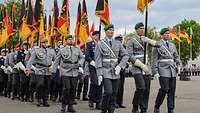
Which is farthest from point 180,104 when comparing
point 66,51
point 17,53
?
point 17,53

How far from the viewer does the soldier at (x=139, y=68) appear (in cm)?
1015

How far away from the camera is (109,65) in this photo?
958 centimetres

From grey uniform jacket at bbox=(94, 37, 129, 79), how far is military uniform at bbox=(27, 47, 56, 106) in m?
4.02

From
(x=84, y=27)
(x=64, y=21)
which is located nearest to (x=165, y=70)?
(x=84, y=27)

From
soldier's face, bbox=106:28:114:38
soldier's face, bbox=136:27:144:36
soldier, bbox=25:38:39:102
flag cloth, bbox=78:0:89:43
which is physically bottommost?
soldier, bbox=25:38:39:102

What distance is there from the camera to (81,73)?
13.4m

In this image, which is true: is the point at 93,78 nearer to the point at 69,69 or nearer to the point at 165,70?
the point at 69,69

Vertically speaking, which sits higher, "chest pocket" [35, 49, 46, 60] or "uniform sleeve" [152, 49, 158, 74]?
"chest pocket" [35, 49, 46, 60]

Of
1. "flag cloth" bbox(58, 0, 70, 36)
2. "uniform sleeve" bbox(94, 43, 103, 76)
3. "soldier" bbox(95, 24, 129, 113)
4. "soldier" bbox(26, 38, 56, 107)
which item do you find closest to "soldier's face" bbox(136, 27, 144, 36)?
"soldier" bbox(95, 24, 129, 113)

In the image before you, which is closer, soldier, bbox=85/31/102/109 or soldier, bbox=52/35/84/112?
soldier, bbox=52/35/84/112

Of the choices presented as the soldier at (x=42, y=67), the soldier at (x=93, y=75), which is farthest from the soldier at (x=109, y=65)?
the soldier at (x=42, y=67)

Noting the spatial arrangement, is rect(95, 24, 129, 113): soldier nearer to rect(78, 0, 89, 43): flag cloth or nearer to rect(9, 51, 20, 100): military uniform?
rect(78, 0, 89, 43): flag cloth

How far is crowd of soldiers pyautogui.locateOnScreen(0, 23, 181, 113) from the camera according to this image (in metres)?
9.62

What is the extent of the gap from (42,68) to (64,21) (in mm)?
3833
